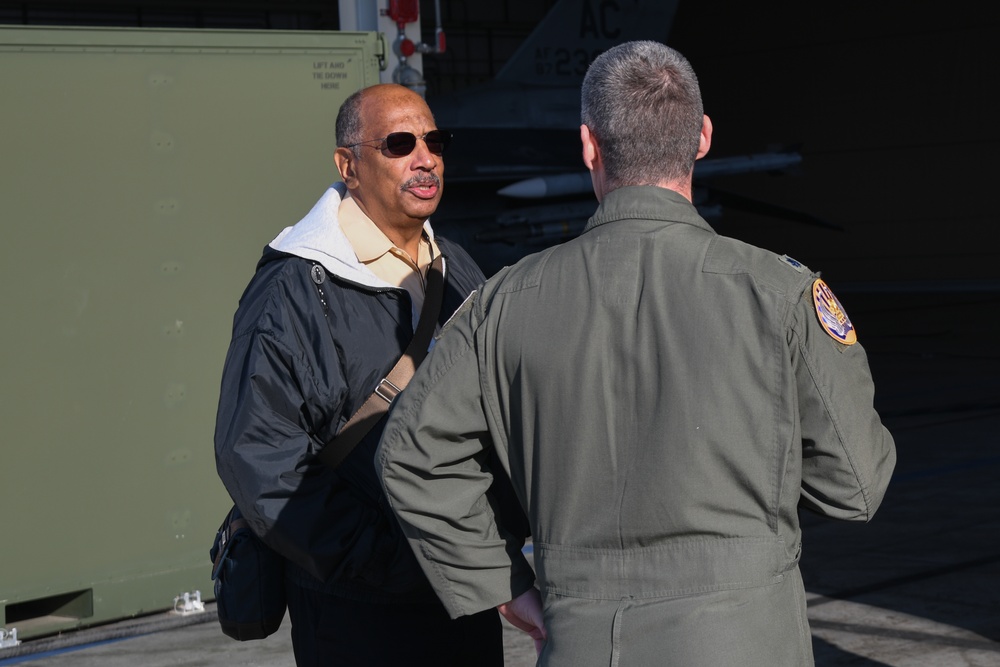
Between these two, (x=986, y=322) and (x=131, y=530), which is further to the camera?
(x=986, y=322)

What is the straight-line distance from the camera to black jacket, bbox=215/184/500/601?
2340mm

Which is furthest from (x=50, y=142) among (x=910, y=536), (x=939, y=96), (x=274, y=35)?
(x=939, y=96)

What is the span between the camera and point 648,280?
1.79 m

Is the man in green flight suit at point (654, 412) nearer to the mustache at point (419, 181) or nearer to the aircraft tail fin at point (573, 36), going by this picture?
the mustache at point (419, 181)

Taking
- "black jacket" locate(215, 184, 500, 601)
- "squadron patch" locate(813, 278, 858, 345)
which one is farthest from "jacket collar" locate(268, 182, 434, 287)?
"squadron patch" locate(813, 278, 858, 345)

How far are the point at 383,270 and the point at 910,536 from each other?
4114 millimetres

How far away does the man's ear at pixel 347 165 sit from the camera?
275cm

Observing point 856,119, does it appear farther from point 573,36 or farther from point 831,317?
point 831,317

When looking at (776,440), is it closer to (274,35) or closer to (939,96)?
(274,35)

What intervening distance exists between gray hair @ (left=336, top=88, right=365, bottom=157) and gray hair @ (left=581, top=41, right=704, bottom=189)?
961mm

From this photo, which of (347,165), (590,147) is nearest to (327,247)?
(347,165)

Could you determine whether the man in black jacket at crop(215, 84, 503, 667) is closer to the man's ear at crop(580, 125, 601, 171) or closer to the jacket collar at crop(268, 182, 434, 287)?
the jacket collar at crop(268, 182, 434, 287)

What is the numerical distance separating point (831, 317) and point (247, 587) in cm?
138

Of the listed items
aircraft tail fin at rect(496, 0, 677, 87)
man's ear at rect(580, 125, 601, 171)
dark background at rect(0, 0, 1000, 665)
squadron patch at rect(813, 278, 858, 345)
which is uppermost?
man's ear at rect(580, 125, 601, 171)
